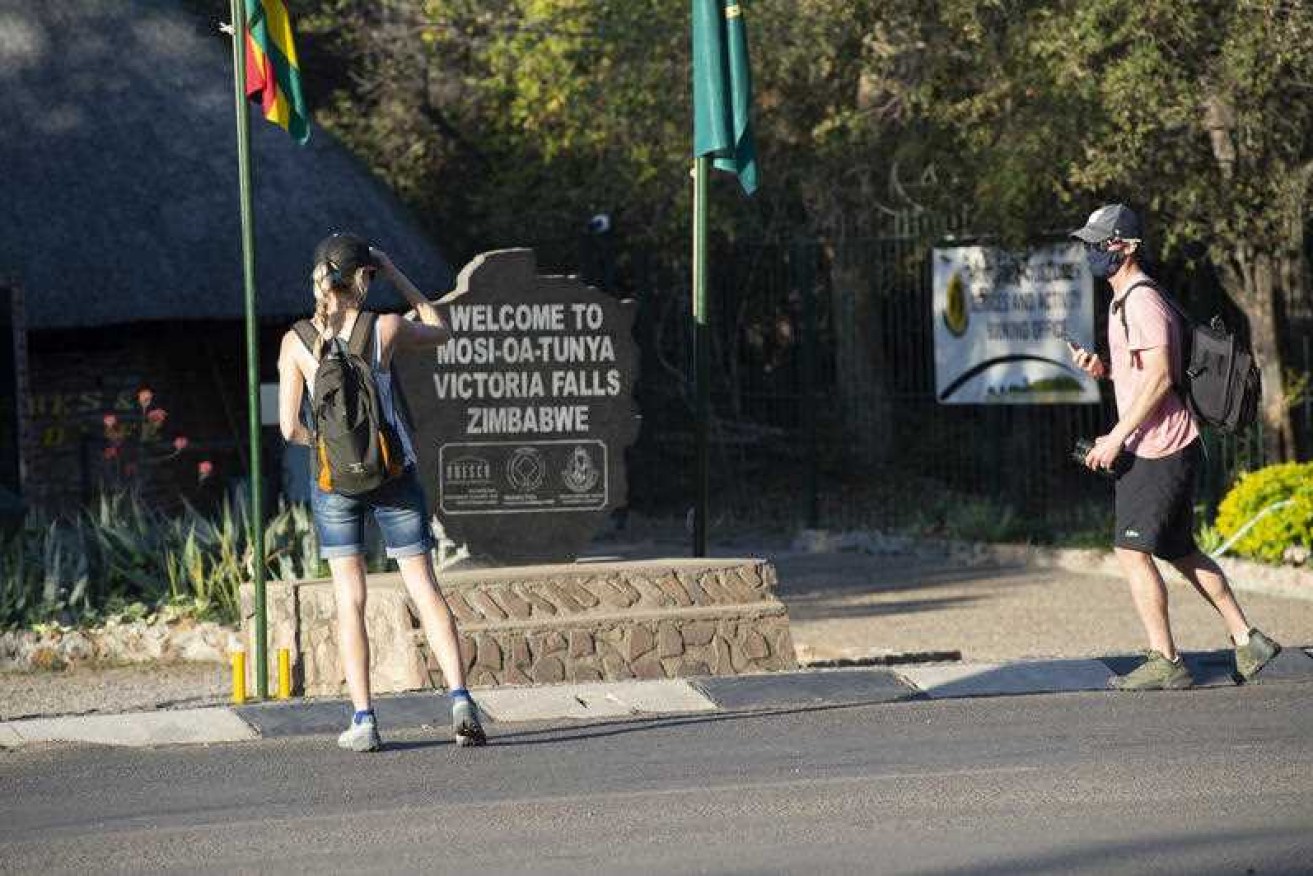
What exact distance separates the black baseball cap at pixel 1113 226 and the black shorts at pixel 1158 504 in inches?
35.5

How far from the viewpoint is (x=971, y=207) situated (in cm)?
1978

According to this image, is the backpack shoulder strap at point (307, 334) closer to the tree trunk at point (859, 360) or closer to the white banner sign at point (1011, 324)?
the white banner sign at point (1011, 324)

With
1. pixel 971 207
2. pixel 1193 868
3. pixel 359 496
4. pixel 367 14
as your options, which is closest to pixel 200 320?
pixel 971 207

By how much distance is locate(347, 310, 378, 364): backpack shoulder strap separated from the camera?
9211mm

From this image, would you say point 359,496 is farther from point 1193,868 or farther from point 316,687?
point 1193,868

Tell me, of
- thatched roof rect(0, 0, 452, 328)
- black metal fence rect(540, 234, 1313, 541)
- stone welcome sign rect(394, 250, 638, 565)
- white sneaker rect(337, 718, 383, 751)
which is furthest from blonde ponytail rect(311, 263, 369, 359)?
thatched roof rect(0, 0, 452, 328)

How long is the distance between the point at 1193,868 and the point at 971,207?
13256 mm

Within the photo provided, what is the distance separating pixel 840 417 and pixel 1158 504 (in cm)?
1265

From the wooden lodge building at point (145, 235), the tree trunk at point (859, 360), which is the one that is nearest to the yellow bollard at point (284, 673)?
the wooden lodge building at point (145, 235)

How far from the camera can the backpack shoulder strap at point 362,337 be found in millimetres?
9211

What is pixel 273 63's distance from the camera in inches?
461

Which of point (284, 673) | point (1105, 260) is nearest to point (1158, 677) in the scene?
point (1105, 260)

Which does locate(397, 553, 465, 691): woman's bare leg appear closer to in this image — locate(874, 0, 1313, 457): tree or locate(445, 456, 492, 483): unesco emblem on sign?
locate(445, 456, 492, 483): unesco emblem on sign

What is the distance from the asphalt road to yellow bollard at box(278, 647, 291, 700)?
1.46 m
